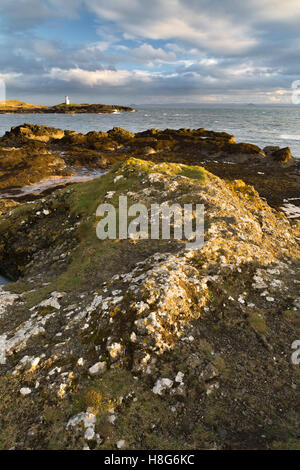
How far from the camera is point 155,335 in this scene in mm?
6258

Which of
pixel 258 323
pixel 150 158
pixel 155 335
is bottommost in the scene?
pixel 258 323

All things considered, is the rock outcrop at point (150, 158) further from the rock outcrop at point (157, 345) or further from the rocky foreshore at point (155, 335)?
the rock outcrop at point (157, 345)

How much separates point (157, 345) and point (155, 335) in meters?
0.22

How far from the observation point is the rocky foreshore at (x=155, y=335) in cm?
491

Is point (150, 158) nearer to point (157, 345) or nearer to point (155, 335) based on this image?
point (155, 335)

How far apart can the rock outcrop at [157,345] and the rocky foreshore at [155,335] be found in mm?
26

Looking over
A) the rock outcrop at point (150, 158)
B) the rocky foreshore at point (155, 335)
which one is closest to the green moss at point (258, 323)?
the rocky foreshore at point (155, 335)

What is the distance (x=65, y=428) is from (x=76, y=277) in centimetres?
505

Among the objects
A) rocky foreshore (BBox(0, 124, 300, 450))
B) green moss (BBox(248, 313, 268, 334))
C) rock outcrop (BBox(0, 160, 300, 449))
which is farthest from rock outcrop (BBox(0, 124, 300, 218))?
green moss (BBox(248, 313, 268, 334))

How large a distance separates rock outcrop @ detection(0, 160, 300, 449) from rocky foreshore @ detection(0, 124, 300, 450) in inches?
1.0

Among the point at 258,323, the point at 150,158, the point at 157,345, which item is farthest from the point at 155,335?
the point at 150,158

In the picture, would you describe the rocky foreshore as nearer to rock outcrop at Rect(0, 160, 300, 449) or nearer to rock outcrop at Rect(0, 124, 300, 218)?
rock outcrop at Rect(0, 160, 300, 449)

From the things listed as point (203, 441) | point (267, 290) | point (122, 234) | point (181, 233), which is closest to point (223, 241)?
point (181, 233)

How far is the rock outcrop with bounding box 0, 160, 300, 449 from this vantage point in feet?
16.0
